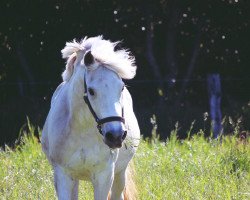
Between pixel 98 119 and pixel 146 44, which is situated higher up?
pixel 98 119

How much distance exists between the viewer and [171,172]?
23.4 feet

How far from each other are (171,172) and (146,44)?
779cm

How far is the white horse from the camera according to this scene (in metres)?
4.71

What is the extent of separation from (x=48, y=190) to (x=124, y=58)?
6.69 feet

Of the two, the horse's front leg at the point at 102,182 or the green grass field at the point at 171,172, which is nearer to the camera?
the horse's front leg at the point at 102,182

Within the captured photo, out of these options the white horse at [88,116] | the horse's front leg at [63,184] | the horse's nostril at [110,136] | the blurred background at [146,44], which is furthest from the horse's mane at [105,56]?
the blurred background at [146,44]

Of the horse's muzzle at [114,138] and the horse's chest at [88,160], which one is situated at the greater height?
the horse's muzzle at [114,138]

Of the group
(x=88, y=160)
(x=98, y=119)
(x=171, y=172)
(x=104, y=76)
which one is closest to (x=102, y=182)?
(x=88, y=160)

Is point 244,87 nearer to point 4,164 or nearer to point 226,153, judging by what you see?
point 226,153

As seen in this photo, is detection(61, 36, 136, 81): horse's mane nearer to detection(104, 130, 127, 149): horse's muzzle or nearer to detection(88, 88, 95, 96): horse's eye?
detection(88, 88, 95, 96): horse's eye

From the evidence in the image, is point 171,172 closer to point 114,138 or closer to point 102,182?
point 102,182

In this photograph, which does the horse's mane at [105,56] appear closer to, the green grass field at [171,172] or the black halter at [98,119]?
the black halter at [98,119]

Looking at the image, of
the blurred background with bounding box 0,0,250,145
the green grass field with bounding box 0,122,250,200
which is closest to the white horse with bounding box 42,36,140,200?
the green grass field with bounding box 0,122,250,200

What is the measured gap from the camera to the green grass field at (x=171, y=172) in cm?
623
